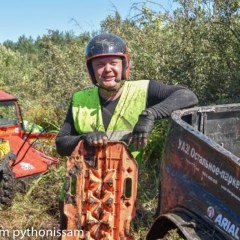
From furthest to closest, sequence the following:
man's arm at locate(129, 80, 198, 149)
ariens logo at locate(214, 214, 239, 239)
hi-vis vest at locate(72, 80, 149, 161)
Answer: hi-vis vest at locate(72, 80, 149, 161), man's arm at locate(129, 80, 198, 149), ariens logo at locate(214, 214, 239, 239)

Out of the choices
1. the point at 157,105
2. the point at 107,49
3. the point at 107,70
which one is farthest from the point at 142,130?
the point at 107,49

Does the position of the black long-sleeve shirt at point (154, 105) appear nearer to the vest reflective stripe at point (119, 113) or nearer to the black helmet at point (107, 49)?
the vest reflective stripe at point (119, 113)

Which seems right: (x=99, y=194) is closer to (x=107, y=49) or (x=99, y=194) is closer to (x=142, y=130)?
(x=142, y=130)

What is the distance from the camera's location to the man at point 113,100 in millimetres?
3049

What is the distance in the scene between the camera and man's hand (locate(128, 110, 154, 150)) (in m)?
2.78

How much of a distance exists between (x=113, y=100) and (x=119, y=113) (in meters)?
0.11

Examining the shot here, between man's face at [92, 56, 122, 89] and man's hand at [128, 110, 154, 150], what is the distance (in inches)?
14.6

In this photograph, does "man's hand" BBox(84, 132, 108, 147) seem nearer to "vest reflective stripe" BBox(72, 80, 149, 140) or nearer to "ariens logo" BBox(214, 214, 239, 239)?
"vest reflective stripe" BBox(72, 80, 149, 140)

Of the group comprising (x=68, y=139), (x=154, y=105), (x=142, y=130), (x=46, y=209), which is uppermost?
(x=154, y=105)

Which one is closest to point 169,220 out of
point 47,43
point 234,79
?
point 234,79

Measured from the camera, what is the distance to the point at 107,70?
3041mm

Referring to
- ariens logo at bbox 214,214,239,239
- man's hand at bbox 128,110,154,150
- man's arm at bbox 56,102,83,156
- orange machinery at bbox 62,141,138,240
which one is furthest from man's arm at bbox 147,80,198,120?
ariens logo at bbox 214,214,239,239

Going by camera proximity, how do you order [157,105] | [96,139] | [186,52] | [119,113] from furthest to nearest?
[186,52], [119,113], [157,105], [96,139]

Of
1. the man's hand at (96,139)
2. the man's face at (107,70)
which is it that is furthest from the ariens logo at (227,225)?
the man's face at (107,70)
